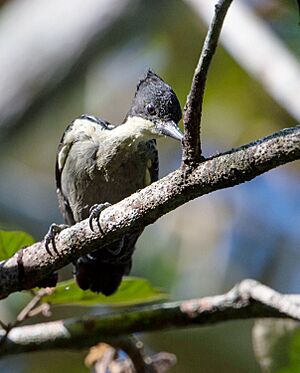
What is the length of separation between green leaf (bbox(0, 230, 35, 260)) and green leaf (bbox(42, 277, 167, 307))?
20 centimetres

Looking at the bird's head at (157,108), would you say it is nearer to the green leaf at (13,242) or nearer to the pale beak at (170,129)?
the pale beak at (170,129)

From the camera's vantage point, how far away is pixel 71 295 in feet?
10.1

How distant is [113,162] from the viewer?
137 inches

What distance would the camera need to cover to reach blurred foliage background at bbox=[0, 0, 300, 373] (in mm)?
3918

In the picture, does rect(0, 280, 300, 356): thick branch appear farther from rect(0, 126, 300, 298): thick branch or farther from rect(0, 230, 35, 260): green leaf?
rect(0, 126, 300, 298): thick branch

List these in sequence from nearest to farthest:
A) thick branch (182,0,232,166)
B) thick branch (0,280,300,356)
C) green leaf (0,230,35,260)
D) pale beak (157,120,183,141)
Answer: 1. thick branch (182,0,232,166)
2. green leaf (0,230,35,260)
3. thick branch (0,280,300,356)
4. pale beak (157,120,183,141)

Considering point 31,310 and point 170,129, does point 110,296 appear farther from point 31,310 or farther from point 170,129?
point 170,129

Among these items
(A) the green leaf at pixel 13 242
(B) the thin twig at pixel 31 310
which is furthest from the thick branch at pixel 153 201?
(B) the thin twig at pixel 31 310

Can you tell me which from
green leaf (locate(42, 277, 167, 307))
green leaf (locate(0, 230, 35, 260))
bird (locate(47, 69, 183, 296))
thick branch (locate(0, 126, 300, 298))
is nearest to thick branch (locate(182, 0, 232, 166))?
thick branch (locate(0, 126, 300, 298))

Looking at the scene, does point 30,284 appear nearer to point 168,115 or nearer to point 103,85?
point 168,115

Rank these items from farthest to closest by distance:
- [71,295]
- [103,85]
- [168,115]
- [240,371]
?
[103,85] < [240,371] < [168,115] < [71,295]

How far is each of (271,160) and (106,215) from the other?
1.87ft

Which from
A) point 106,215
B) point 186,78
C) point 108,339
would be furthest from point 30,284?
point 186,78

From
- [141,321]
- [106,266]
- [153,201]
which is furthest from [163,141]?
[153,201]
